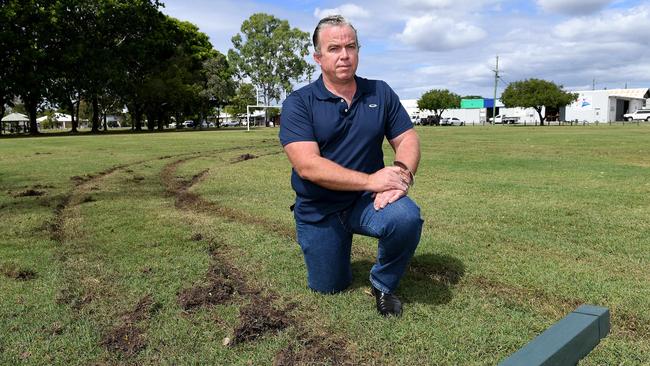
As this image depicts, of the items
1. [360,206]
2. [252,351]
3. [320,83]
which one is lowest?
[252,351]

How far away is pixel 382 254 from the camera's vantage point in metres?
3.66

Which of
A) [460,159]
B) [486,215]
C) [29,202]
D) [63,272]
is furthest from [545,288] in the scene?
[460,159]

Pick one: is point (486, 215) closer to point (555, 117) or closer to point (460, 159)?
point (460, 159)

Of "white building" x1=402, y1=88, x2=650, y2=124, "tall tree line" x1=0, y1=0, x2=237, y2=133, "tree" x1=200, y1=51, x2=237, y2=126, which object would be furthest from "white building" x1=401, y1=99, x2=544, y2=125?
"tall tree line" x1=0, y1=0, x2=237, y2=133

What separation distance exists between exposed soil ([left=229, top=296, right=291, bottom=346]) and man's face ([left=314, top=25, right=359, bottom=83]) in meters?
1.72

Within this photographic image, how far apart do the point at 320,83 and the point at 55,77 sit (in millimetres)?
45357

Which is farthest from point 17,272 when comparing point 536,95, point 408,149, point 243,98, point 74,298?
point 536,95

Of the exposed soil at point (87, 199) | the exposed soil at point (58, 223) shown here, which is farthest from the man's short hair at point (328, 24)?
the exposed soil at point (87, 199)

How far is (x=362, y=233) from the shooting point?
3750mm

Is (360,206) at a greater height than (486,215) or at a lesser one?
greater

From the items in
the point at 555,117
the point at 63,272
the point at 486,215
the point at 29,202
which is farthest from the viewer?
the point at 555,117

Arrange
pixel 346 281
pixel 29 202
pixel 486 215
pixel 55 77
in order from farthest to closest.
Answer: pixel 55 77, pixel 29 202, pixel 486 215, pixel 346 281

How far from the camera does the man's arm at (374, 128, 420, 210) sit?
11.5ft

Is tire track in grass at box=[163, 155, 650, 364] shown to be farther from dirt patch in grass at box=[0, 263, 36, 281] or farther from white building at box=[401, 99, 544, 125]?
white building at box=[401, 99, 544, 125]
